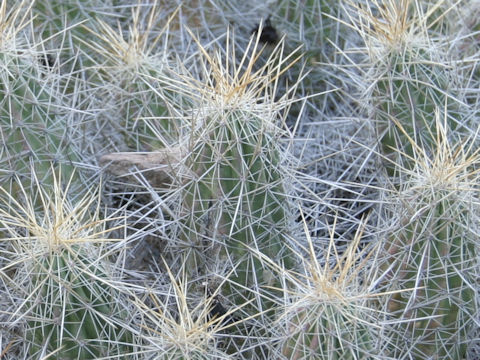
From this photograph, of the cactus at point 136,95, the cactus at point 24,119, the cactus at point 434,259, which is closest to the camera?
the cactus at point 434,259

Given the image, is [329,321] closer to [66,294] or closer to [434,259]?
[434,259]

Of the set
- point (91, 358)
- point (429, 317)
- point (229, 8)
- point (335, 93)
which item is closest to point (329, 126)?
point (335, 93)

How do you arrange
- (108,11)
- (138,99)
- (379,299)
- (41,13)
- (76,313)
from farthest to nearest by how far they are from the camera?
(108,11) → (41,13) → (138,99) → (379,299) → (76,313)

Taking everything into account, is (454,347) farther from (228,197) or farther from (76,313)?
(76,313)

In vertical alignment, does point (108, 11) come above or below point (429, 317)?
below

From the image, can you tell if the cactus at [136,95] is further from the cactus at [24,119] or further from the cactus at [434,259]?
the cactus at [434,259]

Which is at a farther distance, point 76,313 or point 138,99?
point 138,99

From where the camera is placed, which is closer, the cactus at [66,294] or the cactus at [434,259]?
the cactus at [66,294]

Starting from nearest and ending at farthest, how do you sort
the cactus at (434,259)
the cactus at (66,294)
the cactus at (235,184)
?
the cactus at (66,294) < the cactus at (434,259) < the cactus at (235,184)

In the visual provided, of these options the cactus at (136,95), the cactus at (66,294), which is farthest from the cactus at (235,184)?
the cactus at (136,95)

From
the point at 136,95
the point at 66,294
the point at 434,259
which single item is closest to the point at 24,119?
the point at 136,95
